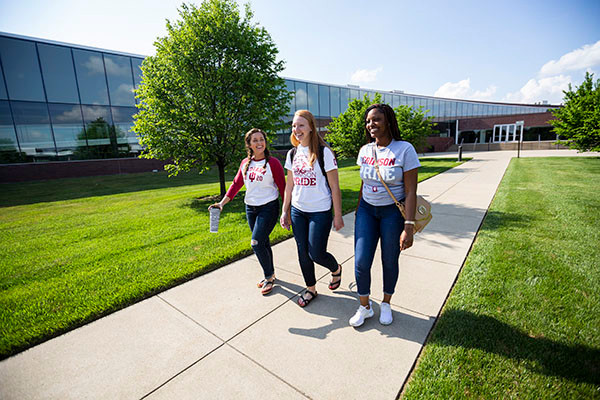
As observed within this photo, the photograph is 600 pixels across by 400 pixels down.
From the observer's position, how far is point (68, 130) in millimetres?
18578

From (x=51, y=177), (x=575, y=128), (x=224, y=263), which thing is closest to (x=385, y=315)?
(x=224, y=263)

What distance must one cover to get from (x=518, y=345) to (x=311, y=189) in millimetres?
2148

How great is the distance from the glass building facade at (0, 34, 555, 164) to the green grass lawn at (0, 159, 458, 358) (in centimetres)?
1256

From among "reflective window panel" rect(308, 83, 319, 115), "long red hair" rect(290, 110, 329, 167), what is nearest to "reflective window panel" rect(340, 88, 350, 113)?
"reflective window panel" rect(308, 83, 319, 115)

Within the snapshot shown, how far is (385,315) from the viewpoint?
8.61 feet

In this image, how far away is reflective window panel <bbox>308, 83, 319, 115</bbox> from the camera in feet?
101

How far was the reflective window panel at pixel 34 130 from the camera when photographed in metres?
17.0

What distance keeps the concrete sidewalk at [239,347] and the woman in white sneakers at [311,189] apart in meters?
0.74

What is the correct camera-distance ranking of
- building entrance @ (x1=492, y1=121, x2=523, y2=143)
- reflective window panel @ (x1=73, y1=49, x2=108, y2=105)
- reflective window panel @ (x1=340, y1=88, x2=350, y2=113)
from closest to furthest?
reflective window panel @ (x1=73, y1=49, x2=108, y2=105) → reflective window panel @ (x1=340, y1=88, x2=350, y2=113) → building entrance @ (x1=492, y1=121, x2=523, y2=143)

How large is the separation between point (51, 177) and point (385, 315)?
2330 cm

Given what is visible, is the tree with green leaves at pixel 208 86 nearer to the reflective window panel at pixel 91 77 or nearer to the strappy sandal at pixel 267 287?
the strappy sandal at pixel 267 287

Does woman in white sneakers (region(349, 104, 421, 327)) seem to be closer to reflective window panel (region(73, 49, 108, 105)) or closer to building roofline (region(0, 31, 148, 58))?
reflective window panel (region(73, 49, 108, 105))

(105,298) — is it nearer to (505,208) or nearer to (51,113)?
(505,208)

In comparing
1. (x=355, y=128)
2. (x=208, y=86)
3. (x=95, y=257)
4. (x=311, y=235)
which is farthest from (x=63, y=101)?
(x=311, y=235)
